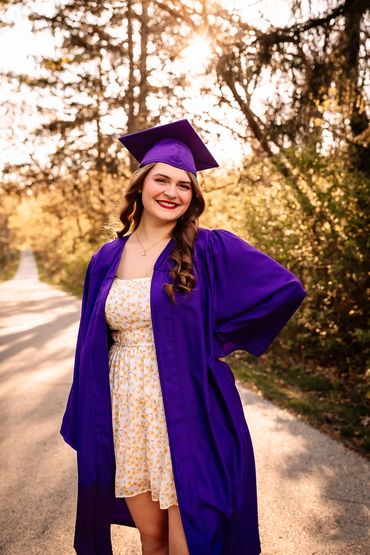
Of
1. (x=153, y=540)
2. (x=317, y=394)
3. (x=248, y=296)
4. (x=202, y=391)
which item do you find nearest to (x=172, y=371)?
(x=202, y=391)

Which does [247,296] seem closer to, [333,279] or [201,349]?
[201,349]

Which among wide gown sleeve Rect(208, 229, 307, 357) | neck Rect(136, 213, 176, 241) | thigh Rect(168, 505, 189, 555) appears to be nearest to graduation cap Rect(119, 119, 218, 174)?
neck Rect(136, 213, 176, 241)

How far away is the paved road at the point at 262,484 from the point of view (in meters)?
2.70

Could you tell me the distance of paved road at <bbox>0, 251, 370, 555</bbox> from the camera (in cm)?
270

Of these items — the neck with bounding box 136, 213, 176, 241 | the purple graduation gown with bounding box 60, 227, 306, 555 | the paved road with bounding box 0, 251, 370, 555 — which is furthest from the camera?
the paved road with bounding box 0, 251, 370, 555

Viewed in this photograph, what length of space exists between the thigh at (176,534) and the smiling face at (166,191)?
1.34 m

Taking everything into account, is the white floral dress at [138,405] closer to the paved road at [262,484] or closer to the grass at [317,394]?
the paved road at [262,484]

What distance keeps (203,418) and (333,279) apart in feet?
13.2

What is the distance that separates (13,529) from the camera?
9.46ft

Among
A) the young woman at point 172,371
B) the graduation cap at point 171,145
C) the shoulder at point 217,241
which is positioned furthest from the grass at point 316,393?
the graduation cap at point 171,145

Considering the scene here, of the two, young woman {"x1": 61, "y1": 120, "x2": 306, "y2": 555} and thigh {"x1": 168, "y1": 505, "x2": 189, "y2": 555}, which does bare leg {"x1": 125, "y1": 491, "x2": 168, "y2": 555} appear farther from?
thigh {"x1": 168, "y1": 505, "x2": 189, "y2": 555}

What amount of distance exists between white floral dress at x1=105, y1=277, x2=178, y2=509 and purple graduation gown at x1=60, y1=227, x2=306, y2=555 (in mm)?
53

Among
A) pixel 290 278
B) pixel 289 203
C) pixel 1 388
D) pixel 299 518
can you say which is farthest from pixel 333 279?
pixel 1 388

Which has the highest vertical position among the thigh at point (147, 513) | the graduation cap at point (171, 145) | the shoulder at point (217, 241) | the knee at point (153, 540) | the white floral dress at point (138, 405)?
the graduation cap at point (171, 145)
